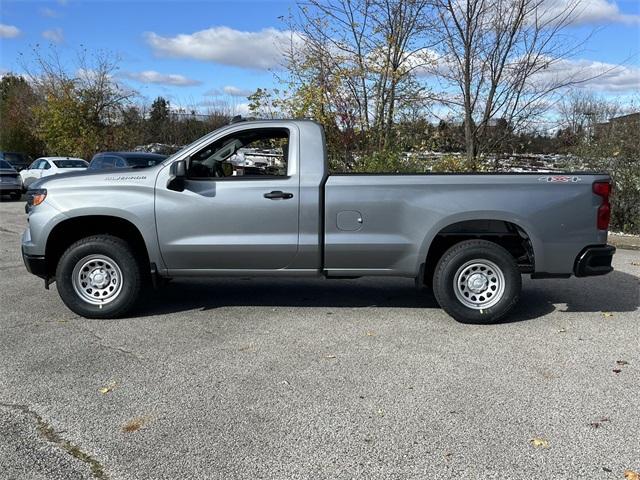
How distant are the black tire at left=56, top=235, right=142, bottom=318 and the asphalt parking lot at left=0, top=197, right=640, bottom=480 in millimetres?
193

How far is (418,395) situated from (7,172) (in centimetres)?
2208

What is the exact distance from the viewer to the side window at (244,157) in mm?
6039

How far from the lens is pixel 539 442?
350 centimetres

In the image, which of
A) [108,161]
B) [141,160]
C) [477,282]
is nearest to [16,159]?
[108,161]

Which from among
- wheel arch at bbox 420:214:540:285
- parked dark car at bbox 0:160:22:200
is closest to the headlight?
wheel arch at bbox 420:214:540:285

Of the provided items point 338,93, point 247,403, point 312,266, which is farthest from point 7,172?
point 247,403

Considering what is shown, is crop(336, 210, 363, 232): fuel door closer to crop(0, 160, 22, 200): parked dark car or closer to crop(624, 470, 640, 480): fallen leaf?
crop(624, 470, 640, 480): fallen leaf

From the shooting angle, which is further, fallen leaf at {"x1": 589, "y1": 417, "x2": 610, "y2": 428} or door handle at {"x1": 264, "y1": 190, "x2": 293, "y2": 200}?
door handle at {"x1": 264, "y1": 190, "x2": 293, "y2": 200}

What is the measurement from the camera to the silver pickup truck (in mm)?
5730

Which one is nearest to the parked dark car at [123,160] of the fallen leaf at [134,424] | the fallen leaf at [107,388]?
the fallen leaf at [107,388]

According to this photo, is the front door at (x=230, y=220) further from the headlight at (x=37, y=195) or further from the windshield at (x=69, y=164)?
the windshield at (x=69, y=164)

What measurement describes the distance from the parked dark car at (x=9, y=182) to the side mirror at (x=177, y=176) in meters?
18.8

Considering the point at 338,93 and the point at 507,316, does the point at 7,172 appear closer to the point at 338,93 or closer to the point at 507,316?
the point at 338,93

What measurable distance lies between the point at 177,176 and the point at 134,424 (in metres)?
2.67
